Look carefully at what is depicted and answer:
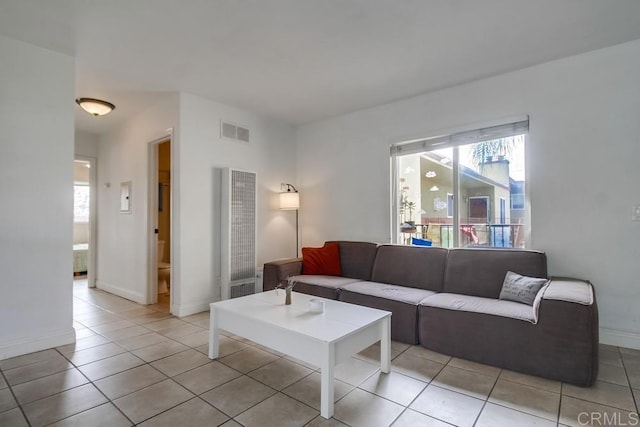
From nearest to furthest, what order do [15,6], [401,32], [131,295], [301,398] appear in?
[301,398] < [15,6] < [401,32] < [131,295]

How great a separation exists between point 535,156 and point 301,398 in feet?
9.72

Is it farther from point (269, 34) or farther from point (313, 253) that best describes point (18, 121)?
point (313, 253)

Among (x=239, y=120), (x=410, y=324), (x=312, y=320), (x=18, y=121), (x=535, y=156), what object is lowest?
(x=410, y=324)

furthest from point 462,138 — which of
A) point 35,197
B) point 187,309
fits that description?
point 35,197

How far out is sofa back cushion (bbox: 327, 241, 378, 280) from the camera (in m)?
3.88

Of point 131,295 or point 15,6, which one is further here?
point 131,295

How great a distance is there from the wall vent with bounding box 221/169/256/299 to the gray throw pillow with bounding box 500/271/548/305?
286 centimetres

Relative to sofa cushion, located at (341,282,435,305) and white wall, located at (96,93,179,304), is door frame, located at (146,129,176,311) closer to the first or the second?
white wall, located at (96,93,179,304)

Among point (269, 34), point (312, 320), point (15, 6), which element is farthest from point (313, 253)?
point (15, 6)

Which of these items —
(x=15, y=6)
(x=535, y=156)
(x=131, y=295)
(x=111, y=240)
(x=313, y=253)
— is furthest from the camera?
(x=111, y=240)

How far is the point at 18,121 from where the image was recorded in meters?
2.67

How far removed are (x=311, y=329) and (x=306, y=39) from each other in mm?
2206

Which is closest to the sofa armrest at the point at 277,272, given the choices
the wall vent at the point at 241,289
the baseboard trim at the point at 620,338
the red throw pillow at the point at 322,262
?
the red throw pillow at the point at 322,262

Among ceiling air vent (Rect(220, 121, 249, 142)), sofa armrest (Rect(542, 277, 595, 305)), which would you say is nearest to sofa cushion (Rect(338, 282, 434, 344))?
sofa armrest (Rect(542, 277, 595, 305))
